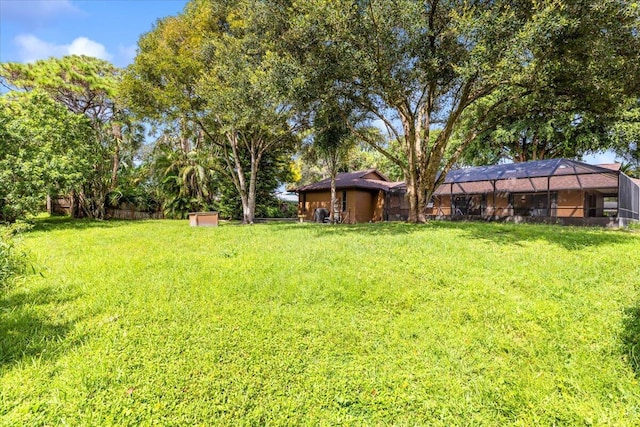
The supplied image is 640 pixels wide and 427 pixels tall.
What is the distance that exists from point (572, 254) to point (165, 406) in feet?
22.1

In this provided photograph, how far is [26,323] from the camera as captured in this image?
11.4 ft

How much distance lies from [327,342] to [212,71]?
39.8 feet

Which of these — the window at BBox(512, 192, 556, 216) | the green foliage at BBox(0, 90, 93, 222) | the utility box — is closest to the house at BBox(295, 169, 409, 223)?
the window at BBox(512, 192, 556, 216)

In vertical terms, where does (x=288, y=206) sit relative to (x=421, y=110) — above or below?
below

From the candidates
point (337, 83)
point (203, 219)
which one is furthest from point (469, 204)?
point (203, 219)

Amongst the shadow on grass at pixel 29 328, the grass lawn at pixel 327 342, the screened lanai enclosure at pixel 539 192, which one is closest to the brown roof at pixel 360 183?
the screened lanai enclosure at pixel 539 192

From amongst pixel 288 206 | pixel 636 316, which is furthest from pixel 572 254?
pixel 288 206

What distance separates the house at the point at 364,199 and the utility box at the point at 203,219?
7.04m

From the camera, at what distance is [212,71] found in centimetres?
1222

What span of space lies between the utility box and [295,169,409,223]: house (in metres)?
7.04

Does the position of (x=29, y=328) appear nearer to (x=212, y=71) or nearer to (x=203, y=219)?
(x=203, y=219)

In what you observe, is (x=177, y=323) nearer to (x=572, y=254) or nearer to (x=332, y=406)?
(x=332, y=406)

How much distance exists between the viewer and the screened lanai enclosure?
14.3 m

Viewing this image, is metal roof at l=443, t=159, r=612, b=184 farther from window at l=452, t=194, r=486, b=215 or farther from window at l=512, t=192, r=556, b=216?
window at l=512, t=192, r=556, b=216
